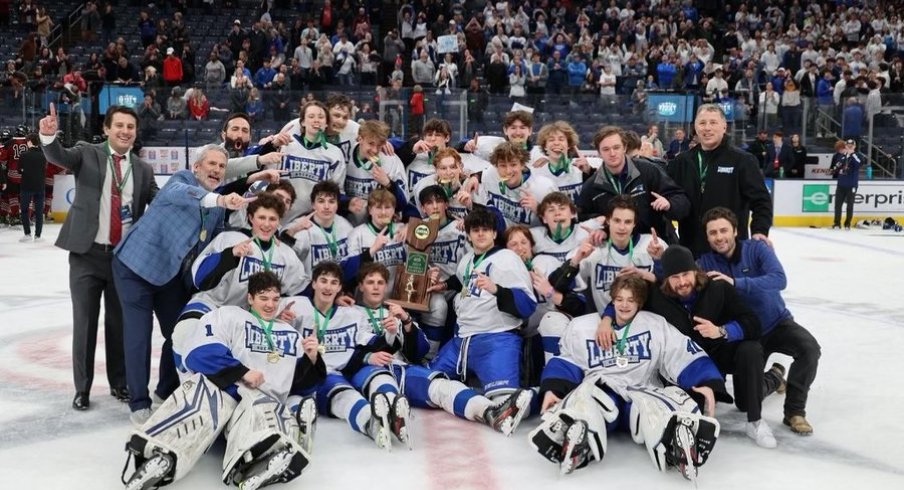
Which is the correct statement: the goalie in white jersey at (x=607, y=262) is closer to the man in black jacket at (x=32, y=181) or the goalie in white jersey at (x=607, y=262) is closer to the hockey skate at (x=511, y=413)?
the hockey skate at (x=511, y=413)

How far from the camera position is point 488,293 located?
552 cm

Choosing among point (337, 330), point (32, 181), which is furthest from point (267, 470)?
point (32, 181)

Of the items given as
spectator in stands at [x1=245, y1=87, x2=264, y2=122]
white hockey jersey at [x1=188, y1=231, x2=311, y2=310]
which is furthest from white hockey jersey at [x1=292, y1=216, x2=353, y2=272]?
spectator in stands at [x1=245, y1=87, x2=264, y2=122]

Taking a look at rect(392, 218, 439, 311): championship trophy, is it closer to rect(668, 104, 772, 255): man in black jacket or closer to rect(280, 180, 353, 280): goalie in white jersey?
rect(280, 180, 353, 280): goalie in white jersey

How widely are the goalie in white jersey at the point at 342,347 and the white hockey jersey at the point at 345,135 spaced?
4.22 feet

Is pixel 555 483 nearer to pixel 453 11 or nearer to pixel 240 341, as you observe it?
pixel 240 341

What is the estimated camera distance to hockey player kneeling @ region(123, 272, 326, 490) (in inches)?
158

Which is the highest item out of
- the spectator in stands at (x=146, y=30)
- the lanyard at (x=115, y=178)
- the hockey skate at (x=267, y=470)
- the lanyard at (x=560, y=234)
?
the spectator in stands at (x=146, y=30)

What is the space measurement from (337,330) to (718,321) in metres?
1.94

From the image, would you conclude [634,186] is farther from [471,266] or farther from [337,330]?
[337,330]

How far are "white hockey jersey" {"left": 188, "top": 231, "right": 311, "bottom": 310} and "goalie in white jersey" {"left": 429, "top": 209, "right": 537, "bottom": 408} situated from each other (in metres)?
0.91

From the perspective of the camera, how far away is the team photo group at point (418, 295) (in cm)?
442

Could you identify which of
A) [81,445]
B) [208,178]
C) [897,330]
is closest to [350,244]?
[208,178]

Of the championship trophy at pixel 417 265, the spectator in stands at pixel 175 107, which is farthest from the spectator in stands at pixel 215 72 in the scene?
the championship trophy at pixel 417 265
